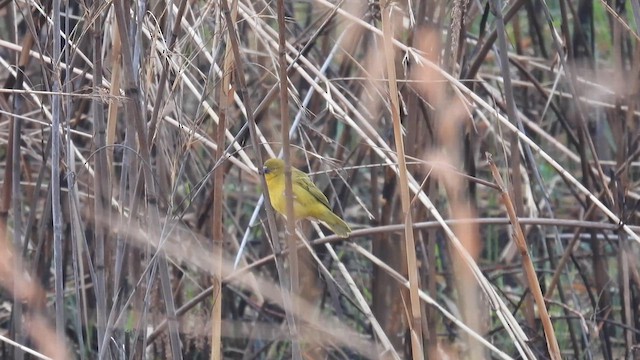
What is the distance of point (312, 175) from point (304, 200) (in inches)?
13.2

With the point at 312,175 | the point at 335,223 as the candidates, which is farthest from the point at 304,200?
the point at 312,175

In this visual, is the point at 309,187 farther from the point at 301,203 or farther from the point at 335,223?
the point at 335,223

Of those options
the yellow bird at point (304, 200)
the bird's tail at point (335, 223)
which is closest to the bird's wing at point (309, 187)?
the yellow bird at point (304, 200)

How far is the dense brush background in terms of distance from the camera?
2100mm

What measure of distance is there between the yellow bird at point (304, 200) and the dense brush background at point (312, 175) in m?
0.09

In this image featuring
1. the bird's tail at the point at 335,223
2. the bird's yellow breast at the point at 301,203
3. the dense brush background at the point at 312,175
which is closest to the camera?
the dense brush background at the point at 312,175

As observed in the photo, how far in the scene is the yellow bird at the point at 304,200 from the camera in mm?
3297

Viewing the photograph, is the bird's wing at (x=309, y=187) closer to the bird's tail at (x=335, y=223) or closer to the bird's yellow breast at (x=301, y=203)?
the bird's yellow breast at (x=301, y=203)

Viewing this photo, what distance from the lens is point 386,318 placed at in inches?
131

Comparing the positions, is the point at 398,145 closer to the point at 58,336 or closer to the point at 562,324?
the point at 58,336

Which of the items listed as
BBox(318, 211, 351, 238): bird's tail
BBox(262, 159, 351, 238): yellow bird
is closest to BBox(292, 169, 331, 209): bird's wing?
BBox(262, 159, 351, 238): yellow bird

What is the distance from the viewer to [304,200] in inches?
135

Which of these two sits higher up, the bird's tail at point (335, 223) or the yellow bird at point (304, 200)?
the yellow bird at point (304, 200)

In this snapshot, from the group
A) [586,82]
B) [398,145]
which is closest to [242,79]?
[398,145]
